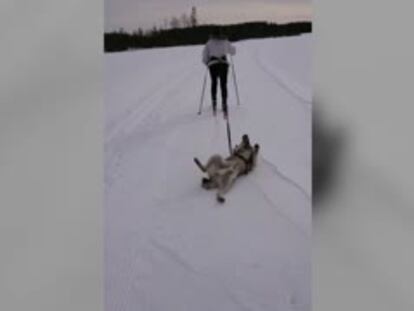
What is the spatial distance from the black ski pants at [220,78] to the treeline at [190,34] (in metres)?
0.07

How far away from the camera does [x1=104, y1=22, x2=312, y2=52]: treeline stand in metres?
1.92

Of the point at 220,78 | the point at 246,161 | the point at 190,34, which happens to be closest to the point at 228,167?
the point at 246,161

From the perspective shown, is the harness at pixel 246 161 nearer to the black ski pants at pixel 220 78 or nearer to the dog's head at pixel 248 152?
the dog's head at pixel 248 152

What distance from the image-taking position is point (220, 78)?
1946 millimetres

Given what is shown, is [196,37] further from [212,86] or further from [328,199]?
[328,199]

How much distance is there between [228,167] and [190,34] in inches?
12.4

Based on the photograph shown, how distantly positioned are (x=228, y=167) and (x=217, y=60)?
0.25m

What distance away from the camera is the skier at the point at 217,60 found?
1945mm

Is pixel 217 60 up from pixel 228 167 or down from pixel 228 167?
up

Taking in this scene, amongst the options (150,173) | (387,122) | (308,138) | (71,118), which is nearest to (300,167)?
(308,138)

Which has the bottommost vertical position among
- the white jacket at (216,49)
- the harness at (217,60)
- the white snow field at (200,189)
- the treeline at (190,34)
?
the white snow field at (200,189)

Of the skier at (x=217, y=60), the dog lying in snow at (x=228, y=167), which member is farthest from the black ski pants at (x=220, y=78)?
the dog lying in snow at (x=228, y=167)

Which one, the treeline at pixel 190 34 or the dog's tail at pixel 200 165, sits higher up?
the treeline at pixel 190 34

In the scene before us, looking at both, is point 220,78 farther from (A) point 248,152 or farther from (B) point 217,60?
(A) point 248,152
